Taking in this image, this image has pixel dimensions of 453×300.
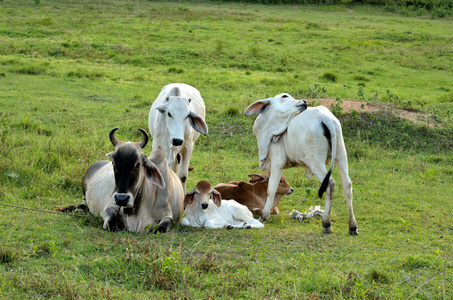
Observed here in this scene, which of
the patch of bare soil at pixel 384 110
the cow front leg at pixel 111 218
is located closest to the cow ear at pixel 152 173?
the cow front leg at pixel 111 218

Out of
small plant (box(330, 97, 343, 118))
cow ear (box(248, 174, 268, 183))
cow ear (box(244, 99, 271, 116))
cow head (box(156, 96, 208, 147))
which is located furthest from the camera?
small plant (box(330, 97, 343, 118))

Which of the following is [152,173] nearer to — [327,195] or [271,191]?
[271,191]

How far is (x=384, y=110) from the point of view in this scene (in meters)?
10.6

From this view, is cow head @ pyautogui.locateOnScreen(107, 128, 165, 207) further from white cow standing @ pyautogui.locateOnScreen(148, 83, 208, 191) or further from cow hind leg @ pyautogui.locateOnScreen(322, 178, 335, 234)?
cow hind leg @ pyautogui.locateOnScreen(322, 178, 335, 234)

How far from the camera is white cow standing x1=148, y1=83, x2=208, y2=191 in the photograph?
6.33 m

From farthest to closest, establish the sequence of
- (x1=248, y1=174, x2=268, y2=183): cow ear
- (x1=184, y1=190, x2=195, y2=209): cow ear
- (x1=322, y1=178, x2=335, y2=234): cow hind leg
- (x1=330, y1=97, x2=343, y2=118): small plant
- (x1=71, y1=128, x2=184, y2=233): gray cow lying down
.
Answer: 1. (x1=330, y1=97, x2=343, y2=118): small plant
2. (x1=248, y1=174, x2=268, y2=183): cow ear
3. (x1=184, y1=190, x2=195, y2=209): cow ear
4. (x1=322, y1=178, x2=335, y2=234): cow hind leg
5. (x1=71, y1=128, x2=184, y2=233): gray cow lying down

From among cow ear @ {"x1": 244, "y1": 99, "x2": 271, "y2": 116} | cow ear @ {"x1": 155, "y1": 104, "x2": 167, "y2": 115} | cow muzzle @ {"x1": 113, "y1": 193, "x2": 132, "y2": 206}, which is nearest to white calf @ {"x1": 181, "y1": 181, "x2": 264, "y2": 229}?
cow muzzle @ {"x1": 113, "y1": 193, "x2": 132, "y2": 206}

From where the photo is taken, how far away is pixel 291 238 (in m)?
5.41

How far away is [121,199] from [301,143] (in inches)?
79.4

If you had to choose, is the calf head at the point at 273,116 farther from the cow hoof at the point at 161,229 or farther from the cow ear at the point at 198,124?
the cow hoof at the point at 161,229

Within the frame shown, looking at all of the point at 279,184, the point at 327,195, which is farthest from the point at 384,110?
the point at 327,195

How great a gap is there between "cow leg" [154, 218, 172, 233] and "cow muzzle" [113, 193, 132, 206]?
0.50 m

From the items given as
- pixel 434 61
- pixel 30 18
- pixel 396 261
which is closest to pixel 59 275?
pixel 396 261

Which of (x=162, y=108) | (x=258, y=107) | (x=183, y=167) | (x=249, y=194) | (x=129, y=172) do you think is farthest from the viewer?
(x=183, y=167)
